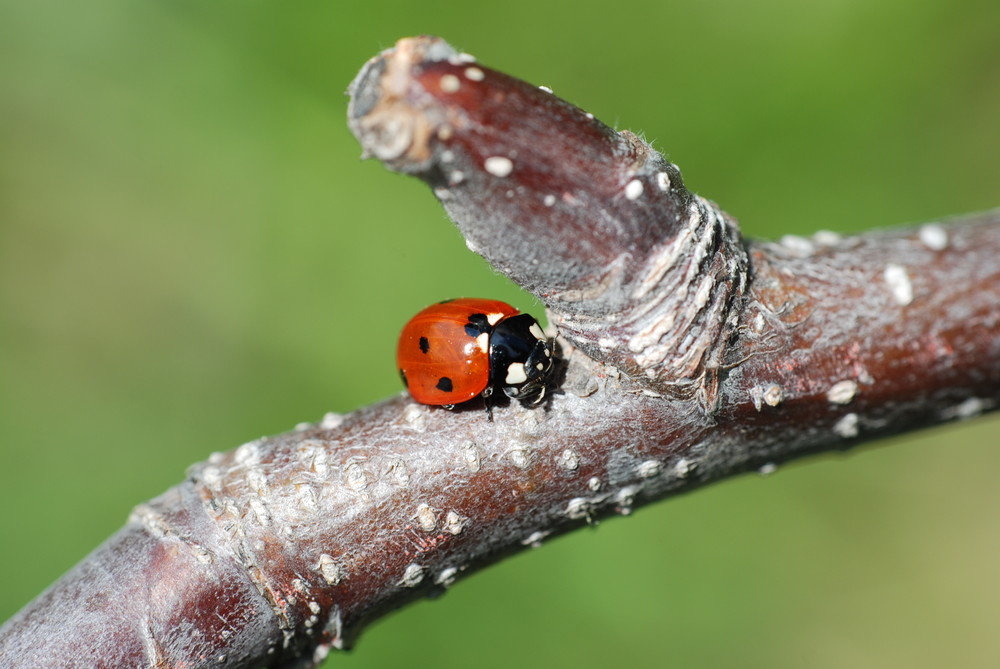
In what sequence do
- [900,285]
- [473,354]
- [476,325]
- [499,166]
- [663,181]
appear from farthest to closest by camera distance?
[476,325]
[473,354]
[900,285]
[663,181]
[499,166]

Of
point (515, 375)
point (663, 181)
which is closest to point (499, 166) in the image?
point (663, 181)

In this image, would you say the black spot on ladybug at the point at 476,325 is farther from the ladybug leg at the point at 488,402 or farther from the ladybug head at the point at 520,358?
the ladybug leg at the point at 488,402

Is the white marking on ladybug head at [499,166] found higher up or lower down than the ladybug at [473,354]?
higher up

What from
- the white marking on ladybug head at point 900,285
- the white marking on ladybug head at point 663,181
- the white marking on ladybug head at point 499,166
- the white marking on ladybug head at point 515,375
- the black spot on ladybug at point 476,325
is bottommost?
the white marking on ladybug head at point 515,375

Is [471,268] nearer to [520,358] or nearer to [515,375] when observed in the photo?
[520,358]

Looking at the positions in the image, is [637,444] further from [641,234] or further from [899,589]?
[899,589]

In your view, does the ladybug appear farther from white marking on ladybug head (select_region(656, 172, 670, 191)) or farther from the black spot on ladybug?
white marking on ladybug head (select_region(656, 172, 670, 191))

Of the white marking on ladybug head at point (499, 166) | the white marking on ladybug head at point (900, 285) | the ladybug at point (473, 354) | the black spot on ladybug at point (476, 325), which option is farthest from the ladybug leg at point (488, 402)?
the white marking on ladybug head at point (900, 285)

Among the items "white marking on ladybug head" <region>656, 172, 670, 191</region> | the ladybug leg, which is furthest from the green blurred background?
"white marking on ladybug head" <region>656, 172, 670, 191</region>
